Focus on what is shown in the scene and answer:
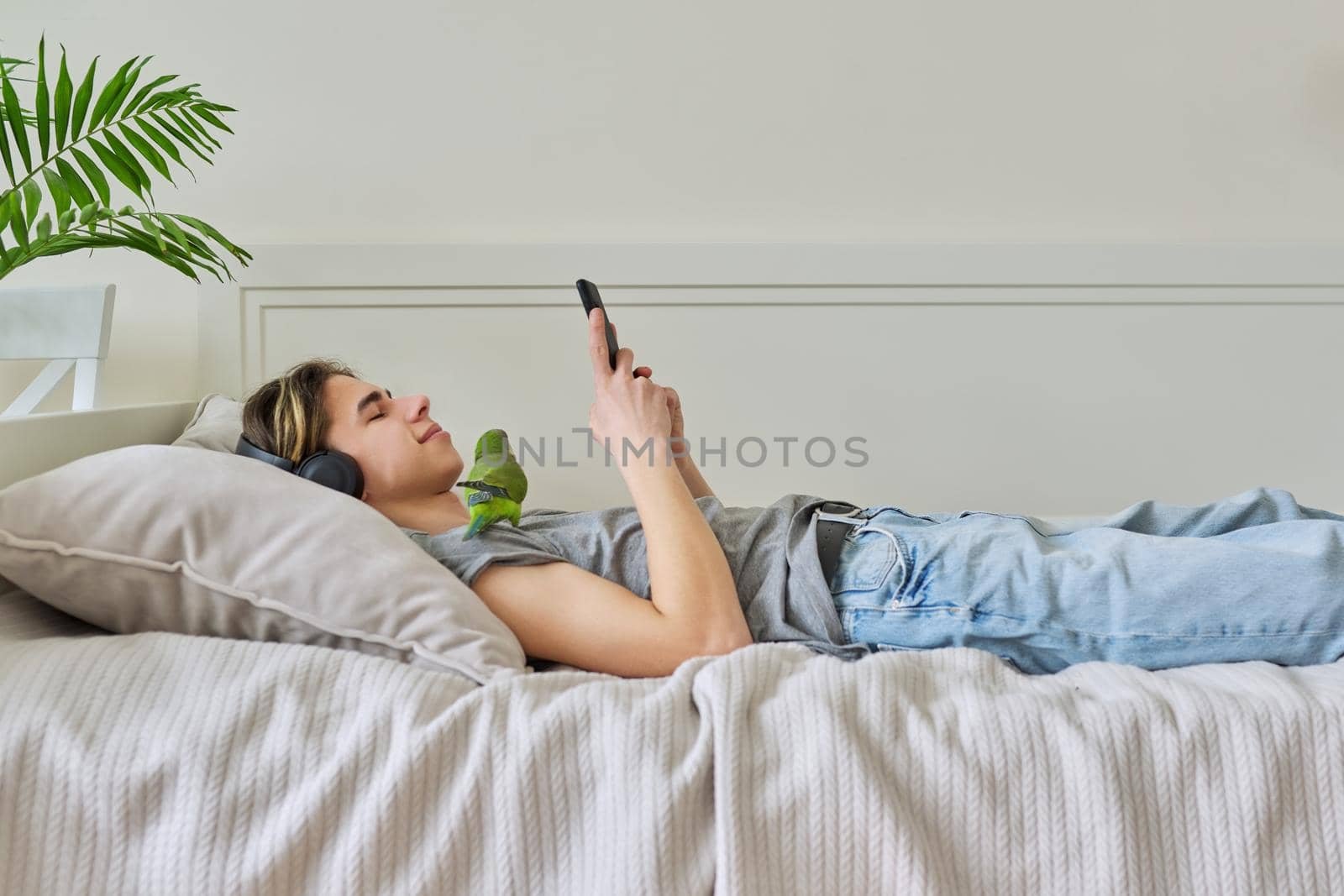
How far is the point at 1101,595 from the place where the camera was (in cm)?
88

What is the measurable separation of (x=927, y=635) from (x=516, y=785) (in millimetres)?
440

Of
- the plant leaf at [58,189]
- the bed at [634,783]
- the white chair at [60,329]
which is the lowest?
the bed at [634,783]

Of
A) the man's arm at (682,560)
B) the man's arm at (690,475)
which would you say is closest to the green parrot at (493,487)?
the man's arm at (682,560)

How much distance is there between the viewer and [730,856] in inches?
23.9

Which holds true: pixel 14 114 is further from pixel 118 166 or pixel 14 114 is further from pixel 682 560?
pixel 682 560

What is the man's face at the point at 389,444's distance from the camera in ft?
3.38

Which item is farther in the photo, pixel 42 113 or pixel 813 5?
pixel 813 5

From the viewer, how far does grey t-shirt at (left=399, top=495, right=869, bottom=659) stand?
92 centimetres

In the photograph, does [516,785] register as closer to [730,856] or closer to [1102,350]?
[730,856]

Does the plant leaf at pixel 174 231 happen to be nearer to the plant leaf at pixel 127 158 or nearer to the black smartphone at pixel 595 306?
the plant leaf at pixel 127 158

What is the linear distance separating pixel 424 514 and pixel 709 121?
0.95 metres

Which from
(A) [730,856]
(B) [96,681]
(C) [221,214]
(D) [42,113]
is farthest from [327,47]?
(A) [730,856]

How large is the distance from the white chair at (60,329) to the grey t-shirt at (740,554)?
81 centimetres

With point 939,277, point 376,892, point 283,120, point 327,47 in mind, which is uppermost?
point 327,47
